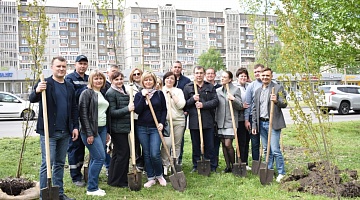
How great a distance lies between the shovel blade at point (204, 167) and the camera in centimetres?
707

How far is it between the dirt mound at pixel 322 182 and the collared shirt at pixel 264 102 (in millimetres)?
1017

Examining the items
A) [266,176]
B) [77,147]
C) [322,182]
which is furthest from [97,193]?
[322,182]

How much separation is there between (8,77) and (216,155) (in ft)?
160

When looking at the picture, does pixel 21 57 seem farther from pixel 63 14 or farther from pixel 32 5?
pixel 32 5

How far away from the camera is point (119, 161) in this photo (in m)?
6.32

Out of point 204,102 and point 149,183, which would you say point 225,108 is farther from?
point 149,183

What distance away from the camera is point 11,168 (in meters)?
7.68

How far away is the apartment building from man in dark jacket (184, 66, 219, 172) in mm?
66876

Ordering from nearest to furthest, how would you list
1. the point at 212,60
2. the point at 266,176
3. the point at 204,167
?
the point at 266,176 < the point at 204,167 < the point at 212,60

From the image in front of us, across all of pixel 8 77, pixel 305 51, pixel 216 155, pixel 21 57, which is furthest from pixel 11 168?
pixel 21 57

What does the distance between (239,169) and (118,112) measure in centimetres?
230

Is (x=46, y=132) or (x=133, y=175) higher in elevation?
(x=46, y=132)

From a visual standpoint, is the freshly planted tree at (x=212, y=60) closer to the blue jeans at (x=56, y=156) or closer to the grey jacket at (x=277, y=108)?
the grey jacket at (x=277, y=108)

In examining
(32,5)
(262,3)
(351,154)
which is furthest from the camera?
(262,3)
